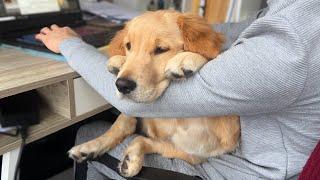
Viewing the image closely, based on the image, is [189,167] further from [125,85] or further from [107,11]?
[107,11]

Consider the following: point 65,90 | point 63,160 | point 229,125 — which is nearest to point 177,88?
point 229,125

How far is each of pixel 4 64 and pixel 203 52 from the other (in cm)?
49

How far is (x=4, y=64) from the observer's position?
87 cm

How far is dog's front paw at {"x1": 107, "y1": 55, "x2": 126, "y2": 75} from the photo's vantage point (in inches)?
31.4

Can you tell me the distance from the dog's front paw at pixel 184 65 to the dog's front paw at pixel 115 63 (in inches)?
4.9

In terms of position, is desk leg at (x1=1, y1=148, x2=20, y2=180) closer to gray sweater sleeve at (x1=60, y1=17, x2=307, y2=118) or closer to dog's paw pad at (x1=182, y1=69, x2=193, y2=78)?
gray sweater sleeve at (x1=60, y1=17, x2=307, y2=118)

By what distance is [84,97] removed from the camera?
0.91 metres

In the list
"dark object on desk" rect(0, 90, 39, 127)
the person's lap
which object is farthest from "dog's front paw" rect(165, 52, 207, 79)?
"dark object on desk" rect(0, 90, 39, 127)

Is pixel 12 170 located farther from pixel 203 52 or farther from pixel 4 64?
pixel 203 52

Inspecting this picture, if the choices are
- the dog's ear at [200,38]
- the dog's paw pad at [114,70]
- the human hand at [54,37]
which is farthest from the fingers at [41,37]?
the dog's ear at [200,38]

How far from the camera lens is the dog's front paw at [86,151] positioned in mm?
857

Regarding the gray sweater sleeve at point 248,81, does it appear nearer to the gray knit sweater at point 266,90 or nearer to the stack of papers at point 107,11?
the gray knit sweater at point 266,90

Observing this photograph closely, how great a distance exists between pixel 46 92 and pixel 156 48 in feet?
1.12

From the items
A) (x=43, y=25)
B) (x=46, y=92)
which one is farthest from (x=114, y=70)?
(x=43, y=25)
